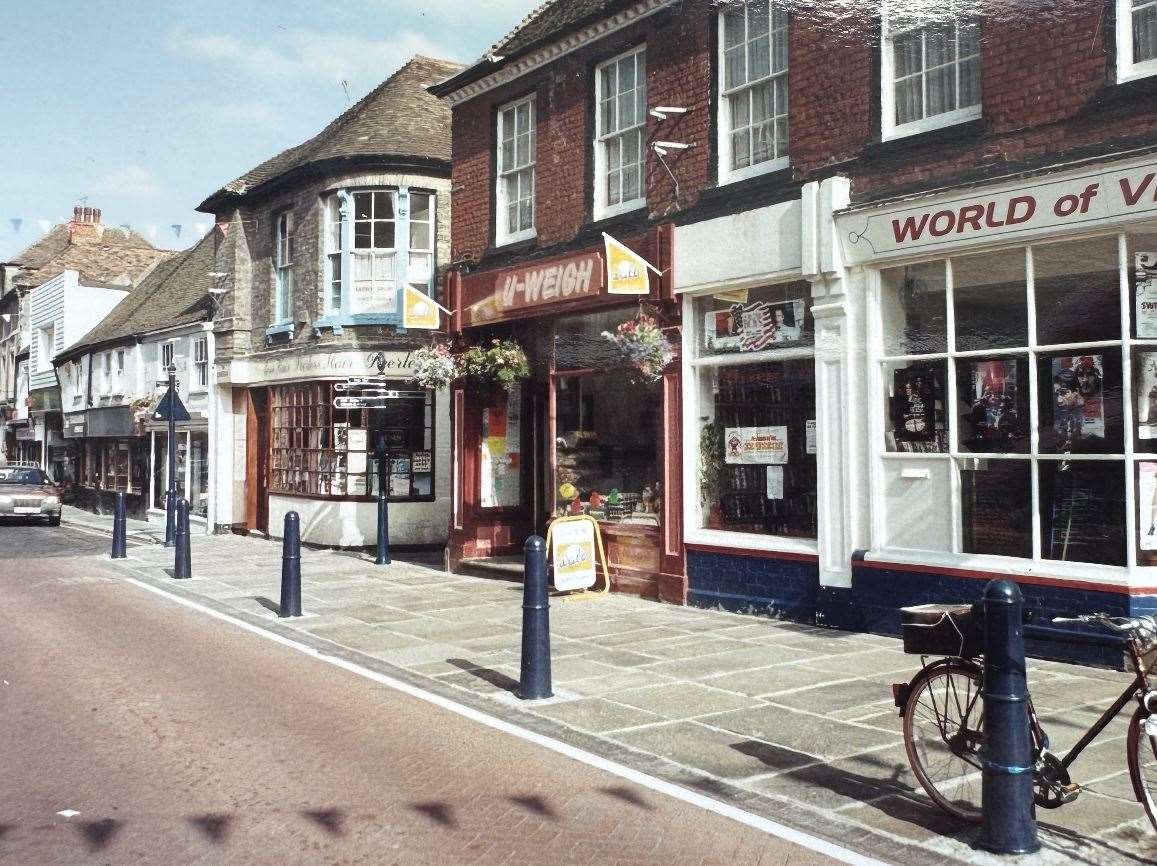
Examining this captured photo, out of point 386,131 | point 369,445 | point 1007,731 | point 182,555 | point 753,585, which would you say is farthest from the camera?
point 386,131

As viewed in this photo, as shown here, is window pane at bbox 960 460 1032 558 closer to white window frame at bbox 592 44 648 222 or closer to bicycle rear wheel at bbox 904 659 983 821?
bicycle rear wheel at bbox 904 659 983 821

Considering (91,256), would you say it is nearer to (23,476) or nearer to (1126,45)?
(23,476)

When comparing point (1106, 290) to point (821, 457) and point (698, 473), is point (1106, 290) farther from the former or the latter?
point (698, 473)

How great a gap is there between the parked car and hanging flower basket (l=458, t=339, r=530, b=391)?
15.8 m

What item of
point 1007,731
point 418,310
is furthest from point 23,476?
point 1007,731

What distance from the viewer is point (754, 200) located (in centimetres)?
1097

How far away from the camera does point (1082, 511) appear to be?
8359 millimetres

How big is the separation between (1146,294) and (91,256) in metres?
39.7

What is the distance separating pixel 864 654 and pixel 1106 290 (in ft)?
11.3

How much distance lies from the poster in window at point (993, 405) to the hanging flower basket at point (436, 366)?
25.3 ft

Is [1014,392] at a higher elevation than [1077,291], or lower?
lower

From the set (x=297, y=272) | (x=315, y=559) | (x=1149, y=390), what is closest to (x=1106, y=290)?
(x=1149, y=390)

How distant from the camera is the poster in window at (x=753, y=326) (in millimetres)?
10703

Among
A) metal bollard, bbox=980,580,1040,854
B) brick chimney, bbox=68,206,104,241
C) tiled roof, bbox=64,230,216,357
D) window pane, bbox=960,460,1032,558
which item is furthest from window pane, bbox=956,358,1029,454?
brick chimney, bbox=68,206,104,241
